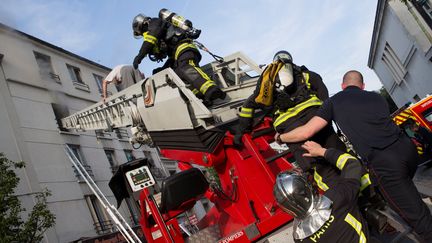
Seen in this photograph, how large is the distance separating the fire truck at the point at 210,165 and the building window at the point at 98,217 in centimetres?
917

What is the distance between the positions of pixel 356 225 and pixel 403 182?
30.0 inches

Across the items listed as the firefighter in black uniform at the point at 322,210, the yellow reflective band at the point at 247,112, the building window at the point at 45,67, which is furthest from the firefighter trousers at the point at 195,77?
the building window at the point at 45,67

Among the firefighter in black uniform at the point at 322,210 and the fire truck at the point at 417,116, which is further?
the fire truck at the point at 417,116

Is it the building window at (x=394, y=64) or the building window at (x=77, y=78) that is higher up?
the building window at (x=77, y=78)

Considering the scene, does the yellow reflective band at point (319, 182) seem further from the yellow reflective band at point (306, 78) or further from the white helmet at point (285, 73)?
the yellow reflective band at point (306, 78)

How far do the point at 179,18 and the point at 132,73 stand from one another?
2.15 meters

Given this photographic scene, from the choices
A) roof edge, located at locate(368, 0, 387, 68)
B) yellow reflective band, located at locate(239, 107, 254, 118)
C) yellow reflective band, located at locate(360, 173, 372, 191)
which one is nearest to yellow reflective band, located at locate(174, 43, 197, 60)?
yellow reflective band, located at locate(239, 107, 254, 118)

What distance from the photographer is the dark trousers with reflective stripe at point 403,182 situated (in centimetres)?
310

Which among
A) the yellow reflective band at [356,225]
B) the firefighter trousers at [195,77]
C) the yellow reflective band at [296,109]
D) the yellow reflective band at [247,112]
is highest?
the firefighter trousers at [195,77]

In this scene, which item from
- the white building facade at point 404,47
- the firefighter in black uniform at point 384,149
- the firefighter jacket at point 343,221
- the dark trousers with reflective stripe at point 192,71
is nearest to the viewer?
the firefighter jacket at point 343,221

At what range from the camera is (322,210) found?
102 inches

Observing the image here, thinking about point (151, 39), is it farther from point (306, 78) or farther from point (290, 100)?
point (290, 100)

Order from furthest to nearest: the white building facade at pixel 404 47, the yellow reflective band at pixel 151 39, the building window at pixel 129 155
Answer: the building window at pixel 129 155
the white building facade at pixel 404 47
the yellow reflective band at pixel 151 39

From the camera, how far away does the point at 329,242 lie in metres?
2.55
